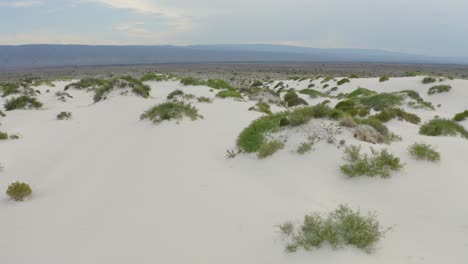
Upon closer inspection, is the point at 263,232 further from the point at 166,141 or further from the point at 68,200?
the point at 166,141

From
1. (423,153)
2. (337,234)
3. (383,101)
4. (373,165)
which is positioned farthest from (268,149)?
(383,101)

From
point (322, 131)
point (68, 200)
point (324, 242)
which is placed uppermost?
point (322, 131)

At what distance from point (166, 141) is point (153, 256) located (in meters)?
6.45

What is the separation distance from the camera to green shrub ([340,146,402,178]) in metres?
7.13

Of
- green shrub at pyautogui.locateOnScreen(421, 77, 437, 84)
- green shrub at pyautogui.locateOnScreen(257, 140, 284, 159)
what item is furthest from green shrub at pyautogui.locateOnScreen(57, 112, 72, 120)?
green shrub at pyautogui.locateOnScreen(421, 77, 437, 84)

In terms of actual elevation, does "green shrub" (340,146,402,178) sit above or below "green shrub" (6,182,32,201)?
above

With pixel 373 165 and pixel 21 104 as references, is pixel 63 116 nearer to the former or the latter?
pixel 21 104

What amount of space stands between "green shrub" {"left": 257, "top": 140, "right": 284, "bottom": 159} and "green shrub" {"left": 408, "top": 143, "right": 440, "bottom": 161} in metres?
3.36

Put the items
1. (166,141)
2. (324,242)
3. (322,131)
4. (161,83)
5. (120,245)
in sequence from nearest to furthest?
1. (324,242)
2. (120,245)
3. (322,131)
4. (166,141)
5. (161,83)

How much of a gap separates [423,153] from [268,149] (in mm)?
3903

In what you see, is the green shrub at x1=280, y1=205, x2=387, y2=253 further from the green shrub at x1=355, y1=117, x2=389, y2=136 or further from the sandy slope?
the green shrub at x1=355, y1=117, x2=389, y2=136

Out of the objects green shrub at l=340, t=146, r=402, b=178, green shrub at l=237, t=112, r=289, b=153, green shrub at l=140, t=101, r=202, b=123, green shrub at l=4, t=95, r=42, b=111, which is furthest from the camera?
green shrub at l=4, t=95, r=42, b=111

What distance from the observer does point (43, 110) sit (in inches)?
814

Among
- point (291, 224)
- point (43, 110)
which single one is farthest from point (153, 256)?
point (43, 110)
